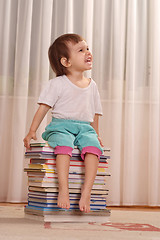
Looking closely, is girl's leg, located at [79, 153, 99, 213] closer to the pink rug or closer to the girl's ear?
the pink rug

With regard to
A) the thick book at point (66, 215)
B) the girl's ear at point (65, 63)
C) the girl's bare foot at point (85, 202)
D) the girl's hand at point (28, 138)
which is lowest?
the thick book at point (66, 215)

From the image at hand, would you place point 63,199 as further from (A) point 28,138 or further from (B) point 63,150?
(A) point 28,138

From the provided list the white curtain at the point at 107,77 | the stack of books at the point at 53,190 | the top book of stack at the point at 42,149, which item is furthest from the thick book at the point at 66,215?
the white curtain at the point at 107,77

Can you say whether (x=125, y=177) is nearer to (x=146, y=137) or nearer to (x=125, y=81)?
(x=146, y=137)

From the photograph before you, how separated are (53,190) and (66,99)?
1.25 ft

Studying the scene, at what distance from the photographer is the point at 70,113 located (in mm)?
1641

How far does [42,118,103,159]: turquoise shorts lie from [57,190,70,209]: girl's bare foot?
5.7 inches

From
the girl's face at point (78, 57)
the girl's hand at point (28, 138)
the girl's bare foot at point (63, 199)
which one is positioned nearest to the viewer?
the girl's bare foot at point (63, 199)

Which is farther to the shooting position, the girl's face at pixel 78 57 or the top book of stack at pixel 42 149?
the girl's face at pixel 78 57

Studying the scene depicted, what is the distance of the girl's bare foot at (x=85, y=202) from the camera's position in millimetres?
1472

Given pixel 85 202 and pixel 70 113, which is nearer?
pixel 85 202

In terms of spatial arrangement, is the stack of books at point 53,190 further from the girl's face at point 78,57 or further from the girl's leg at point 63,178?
the girl's face at point 78,57

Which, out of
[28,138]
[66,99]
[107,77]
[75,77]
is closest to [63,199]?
[28,138]

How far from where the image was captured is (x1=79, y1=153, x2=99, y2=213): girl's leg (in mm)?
1479
